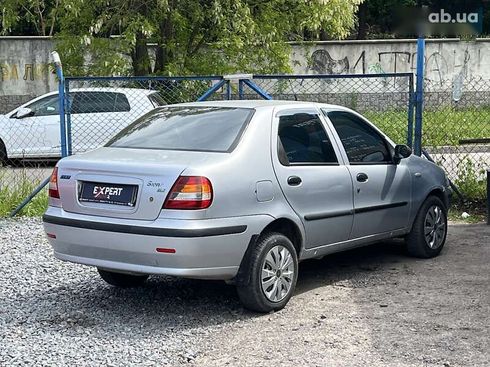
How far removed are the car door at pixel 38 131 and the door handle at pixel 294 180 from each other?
35.0ft

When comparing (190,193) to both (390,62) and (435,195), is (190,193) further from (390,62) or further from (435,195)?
(390,62)

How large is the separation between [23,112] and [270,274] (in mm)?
11833

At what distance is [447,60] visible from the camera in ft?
76.6

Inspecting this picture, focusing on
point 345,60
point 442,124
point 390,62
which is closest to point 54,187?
point 442,124

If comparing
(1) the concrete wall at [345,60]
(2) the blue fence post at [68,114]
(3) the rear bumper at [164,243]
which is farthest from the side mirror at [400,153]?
(1) the concrete wall at [345,60]

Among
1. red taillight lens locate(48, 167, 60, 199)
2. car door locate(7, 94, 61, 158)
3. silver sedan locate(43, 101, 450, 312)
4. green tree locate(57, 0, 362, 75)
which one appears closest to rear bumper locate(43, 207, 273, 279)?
silver sedan locate(43, 101, 450, 312)

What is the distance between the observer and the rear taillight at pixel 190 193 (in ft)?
17.1

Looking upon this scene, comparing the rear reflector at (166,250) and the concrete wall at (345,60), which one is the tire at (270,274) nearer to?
the rear reflector at (166,250)

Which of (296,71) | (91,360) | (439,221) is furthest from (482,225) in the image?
(296,71)

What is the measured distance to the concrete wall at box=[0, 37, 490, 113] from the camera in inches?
898

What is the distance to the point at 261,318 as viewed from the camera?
5645 mm

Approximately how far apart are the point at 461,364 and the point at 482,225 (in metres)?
4.63

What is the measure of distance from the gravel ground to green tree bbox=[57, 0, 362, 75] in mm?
9297

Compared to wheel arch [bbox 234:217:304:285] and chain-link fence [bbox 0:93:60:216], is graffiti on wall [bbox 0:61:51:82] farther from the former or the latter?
wheel arch [bbox 234:217:304:285]
